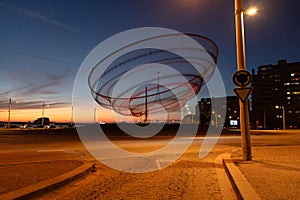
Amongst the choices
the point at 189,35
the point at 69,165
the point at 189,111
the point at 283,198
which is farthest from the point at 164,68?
the point at 189,111

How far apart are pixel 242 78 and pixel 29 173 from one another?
7.78 m

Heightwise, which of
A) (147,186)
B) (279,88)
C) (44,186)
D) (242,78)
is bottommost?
(147,186)

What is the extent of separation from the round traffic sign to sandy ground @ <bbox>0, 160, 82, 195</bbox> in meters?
6.47

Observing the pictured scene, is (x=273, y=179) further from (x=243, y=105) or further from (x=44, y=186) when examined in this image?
(x=44, y=186)

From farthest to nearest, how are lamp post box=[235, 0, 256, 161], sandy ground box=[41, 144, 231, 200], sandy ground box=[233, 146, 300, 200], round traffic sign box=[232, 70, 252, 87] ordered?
lamp post box=[235, 0, 256, 161] < round traffic sign box=[232, 70, 252, 87] < sandy ground box=[41, 144, 231, 200] < sandy ground box=[233, 146, 300, 200]

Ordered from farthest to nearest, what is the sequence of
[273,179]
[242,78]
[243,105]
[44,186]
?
[243,105] → [242,78] → [273,179] → [44,186]

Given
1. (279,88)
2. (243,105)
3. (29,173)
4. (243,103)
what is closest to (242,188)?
(243,103)

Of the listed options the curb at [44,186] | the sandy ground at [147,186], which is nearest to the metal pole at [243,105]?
the sandy ground at [147,186]

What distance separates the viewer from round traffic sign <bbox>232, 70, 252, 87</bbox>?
36.4ft

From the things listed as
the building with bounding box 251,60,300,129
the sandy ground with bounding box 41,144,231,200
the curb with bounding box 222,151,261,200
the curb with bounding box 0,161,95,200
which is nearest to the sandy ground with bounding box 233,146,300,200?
the curb with bounding box 222,151,261,200

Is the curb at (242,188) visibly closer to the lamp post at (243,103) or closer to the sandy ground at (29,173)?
the lamp post at (243,103)

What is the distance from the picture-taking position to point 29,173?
880 centimetres

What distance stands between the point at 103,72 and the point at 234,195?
78.3 ft

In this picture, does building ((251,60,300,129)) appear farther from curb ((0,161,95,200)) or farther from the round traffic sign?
curb ((0,161,95,200))
